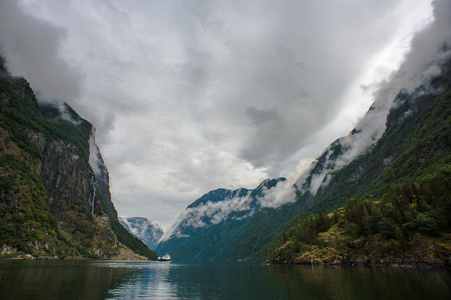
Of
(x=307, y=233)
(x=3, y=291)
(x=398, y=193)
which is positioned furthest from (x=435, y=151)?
(x=3, y=291)

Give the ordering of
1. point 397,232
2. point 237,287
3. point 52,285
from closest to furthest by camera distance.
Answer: point 52,285 → point 237,287 → point 397,232

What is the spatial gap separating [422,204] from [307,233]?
75587 millimetres

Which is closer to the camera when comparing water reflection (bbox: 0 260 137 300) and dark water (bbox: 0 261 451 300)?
water reflection (bbox: 0 260 137 300)

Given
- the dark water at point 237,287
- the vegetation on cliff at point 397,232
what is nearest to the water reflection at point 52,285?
the dark water at point 237,287

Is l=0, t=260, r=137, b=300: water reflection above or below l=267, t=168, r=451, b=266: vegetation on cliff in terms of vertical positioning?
below

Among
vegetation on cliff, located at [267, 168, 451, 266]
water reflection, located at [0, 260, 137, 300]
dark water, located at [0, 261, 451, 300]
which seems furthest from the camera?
vegetation on cliff, located at [267, 168, 451, 266]

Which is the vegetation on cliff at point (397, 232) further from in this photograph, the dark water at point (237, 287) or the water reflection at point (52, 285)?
the water reflection at point (52, 285)

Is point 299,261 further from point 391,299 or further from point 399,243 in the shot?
point 391,299

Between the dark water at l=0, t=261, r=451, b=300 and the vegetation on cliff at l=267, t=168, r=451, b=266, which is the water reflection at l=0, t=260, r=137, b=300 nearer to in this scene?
the dark water at l=0, t=261, r=451, b=300

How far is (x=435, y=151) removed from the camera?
198 metres

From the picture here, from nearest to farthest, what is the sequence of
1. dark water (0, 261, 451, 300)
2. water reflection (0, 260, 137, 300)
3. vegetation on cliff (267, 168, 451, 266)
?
1. water reflection (0, 260, 137, 300)
2. dark water (0, 261, 451, 300)
3. vegetation on cliff (267, 168, 451, 266)

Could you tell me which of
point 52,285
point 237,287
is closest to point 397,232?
point 237,287

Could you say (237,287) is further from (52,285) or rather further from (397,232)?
(397,232)

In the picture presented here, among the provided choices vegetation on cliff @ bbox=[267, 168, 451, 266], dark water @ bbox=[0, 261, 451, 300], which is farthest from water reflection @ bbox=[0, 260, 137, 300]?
vegetation on cliff @ bbox=[267, 168, 451, 266]
